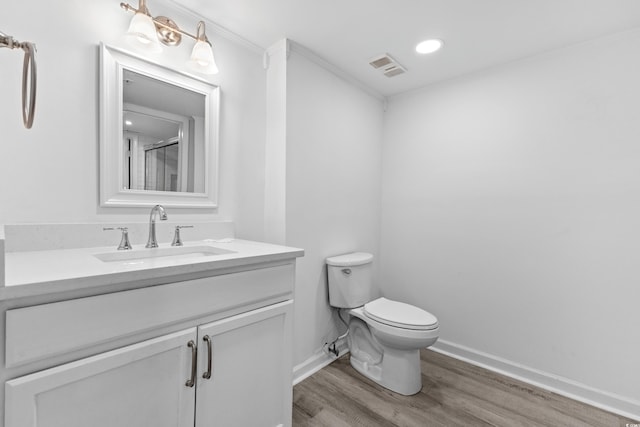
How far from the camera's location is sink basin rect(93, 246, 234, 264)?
1.15 m

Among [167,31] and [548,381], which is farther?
[548,381]

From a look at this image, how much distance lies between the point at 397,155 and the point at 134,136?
77.7 inches

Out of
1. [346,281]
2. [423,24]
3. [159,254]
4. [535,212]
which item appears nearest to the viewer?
[159,254]

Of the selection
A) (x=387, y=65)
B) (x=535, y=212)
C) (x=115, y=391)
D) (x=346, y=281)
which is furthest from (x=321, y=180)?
(x=115, y=391)

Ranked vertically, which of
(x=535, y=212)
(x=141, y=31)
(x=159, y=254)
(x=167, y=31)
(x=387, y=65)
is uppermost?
(x=387, y=65)

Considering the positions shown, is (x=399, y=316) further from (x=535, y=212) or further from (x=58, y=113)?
(x=58, y=113)

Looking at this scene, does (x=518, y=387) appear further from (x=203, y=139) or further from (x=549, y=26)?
(x=203, y=139)

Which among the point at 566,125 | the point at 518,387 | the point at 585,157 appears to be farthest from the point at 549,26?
the point at 518,387

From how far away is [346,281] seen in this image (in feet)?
6.57

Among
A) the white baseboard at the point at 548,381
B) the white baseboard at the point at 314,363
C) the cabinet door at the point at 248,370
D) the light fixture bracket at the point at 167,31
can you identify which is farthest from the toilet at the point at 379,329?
the light fixture bracket at the point at 167,31

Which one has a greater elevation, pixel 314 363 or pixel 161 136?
pixel 161 136

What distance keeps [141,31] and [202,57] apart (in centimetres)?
28

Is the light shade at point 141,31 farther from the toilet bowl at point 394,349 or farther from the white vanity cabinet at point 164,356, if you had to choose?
the toilet bowl at point 394,349

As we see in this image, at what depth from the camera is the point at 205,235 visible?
1583 mm
